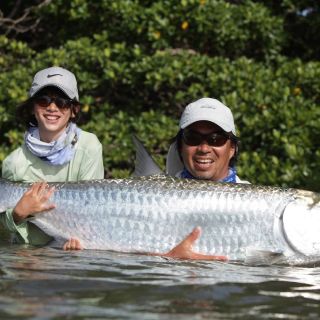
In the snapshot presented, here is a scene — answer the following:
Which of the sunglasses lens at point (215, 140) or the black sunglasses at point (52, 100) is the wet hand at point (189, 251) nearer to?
the sunglasses lens at point (215, 140)

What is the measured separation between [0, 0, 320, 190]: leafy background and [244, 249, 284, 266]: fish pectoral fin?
2951 millimetres

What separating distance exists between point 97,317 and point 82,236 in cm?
195

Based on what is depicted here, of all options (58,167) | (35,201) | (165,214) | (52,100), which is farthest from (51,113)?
(165,214)

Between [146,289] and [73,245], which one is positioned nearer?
[146,289]

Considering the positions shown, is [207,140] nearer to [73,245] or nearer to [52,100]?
[73,245]

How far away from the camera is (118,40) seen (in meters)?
10.2

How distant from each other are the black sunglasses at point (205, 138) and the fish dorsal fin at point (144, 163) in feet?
1.11

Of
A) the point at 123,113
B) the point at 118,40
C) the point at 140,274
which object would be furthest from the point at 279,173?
the point at 140,274

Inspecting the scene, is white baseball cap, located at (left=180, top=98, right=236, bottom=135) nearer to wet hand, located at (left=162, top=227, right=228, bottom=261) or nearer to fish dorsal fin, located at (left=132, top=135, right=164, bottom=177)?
fish dorsal fin, located at (left=132, top=135, right=164, bottom=177)

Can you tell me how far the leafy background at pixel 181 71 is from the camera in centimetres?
853

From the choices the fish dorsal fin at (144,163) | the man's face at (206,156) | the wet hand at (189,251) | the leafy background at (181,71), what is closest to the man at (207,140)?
the man's face at (206,156)

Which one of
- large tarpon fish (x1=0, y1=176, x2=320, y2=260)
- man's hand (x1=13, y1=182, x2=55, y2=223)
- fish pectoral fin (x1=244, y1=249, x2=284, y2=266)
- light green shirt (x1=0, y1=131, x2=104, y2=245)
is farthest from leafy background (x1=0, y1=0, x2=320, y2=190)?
man's hand (x1=13, y1=182, x2=55, y2=223)

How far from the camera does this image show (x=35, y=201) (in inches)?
211

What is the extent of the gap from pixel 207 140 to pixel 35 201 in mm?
1272
